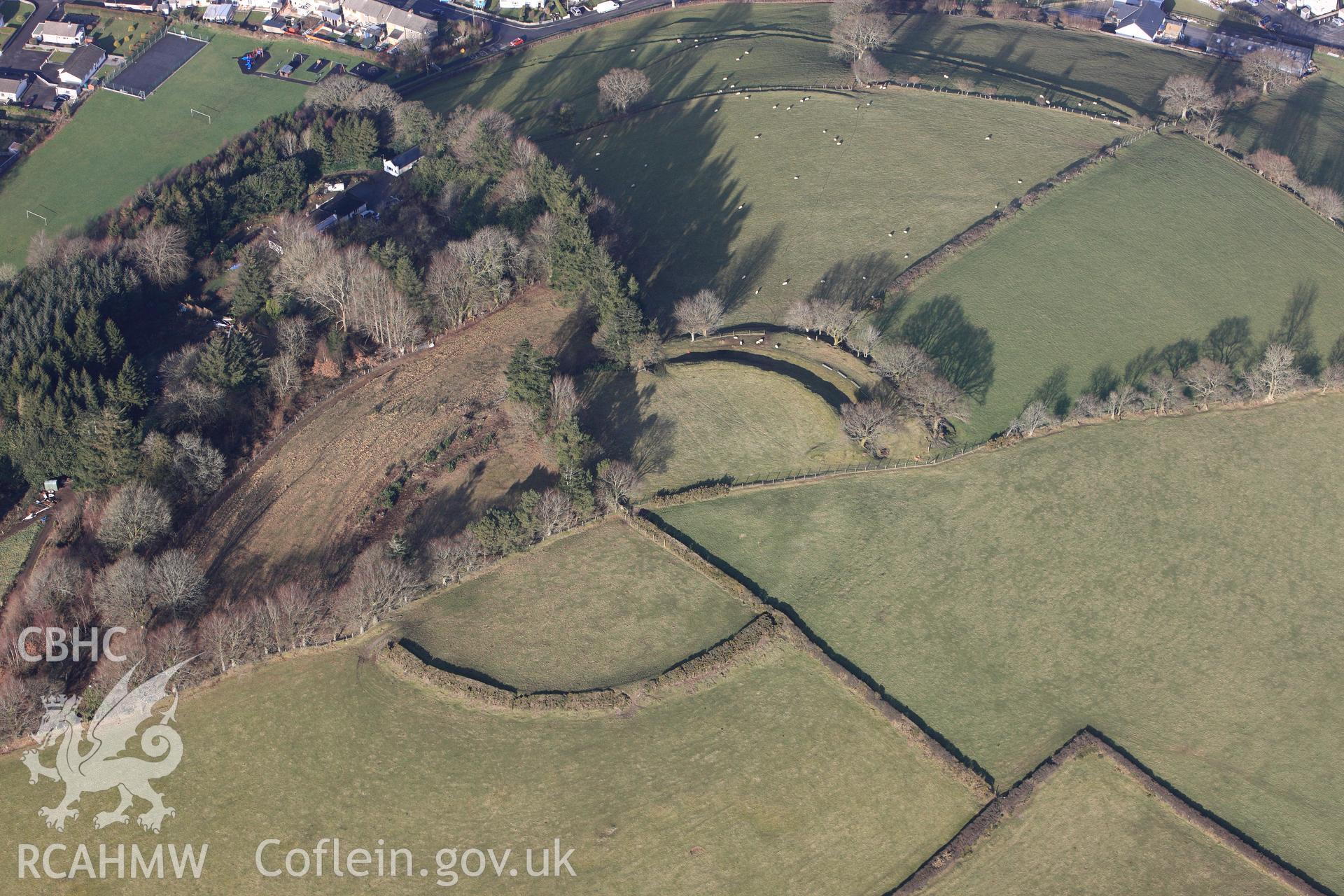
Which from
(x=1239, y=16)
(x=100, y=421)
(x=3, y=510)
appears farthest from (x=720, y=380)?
(x=1239, y=16)

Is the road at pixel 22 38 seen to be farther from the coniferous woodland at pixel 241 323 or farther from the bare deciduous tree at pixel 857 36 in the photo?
the bare deciduous tree at pixel 857 36

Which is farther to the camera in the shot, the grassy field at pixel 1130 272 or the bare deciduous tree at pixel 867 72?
the bare deciduous tree at pixel 867 72

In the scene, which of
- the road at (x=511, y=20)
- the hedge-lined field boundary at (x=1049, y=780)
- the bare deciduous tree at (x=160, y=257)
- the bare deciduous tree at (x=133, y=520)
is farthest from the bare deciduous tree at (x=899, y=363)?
the road at (x=511, y=20)

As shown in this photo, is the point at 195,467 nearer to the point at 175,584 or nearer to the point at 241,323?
the point at 175,584

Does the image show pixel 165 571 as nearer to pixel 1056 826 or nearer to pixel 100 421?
pixel 100 421

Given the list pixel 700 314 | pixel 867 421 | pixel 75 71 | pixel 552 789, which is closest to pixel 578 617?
pixel 552 789
